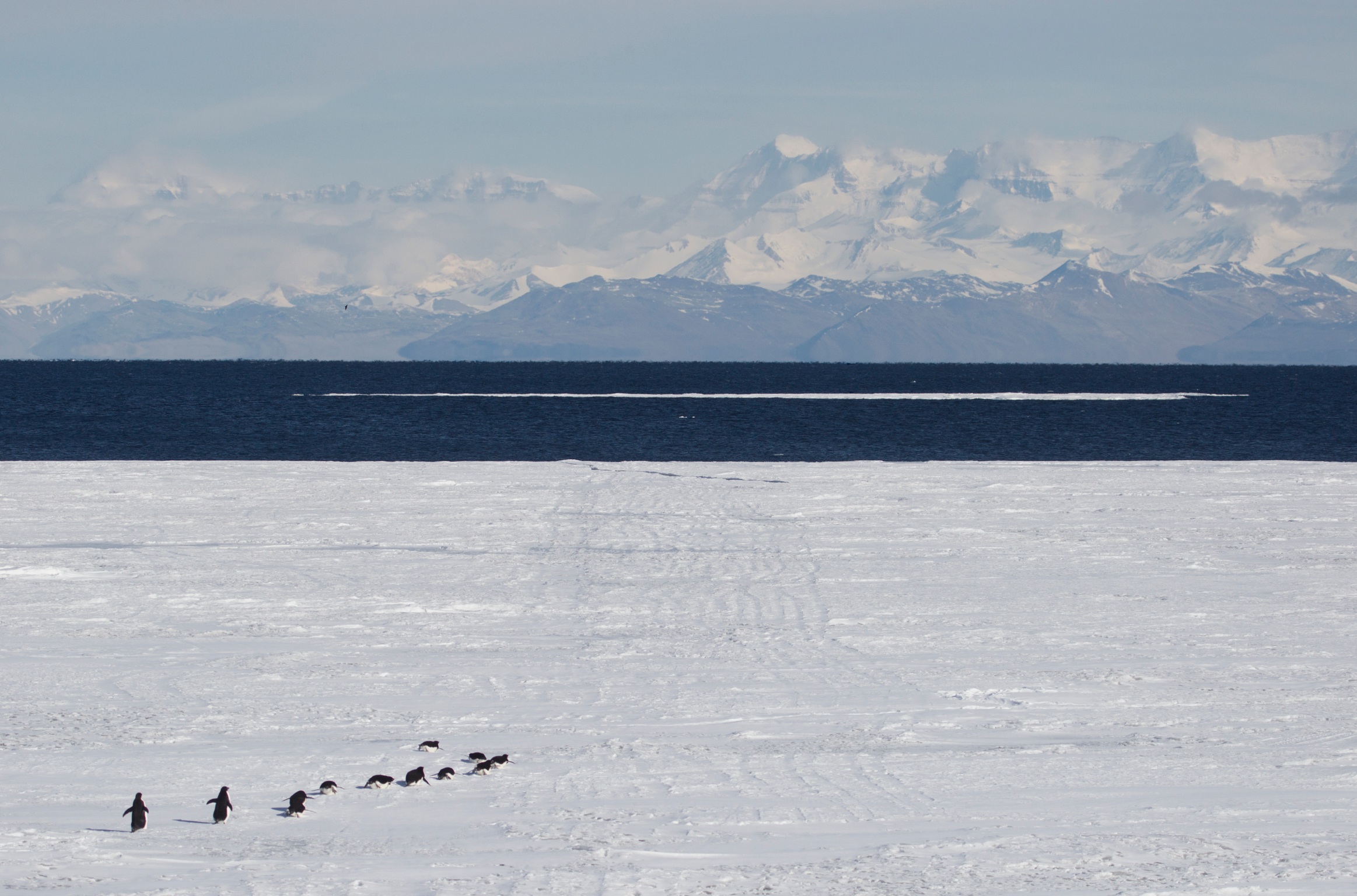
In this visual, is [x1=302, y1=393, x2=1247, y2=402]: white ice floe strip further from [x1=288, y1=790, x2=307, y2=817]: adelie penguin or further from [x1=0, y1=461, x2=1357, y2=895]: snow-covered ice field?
[x1=288, y1=790, x2=307, y2=817]: adelie penguin

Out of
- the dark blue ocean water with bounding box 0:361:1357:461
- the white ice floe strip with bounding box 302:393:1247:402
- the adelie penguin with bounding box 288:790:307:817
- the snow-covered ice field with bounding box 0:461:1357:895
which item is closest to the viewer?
the snow-covered ice field with bounding box 0:461:1357:895

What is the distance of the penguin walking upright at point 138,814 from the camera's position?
6738 mm

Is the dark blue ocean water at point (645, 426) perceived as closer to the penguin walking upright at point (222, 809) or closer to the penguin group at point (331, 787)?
the penguin group at point (331, 787)

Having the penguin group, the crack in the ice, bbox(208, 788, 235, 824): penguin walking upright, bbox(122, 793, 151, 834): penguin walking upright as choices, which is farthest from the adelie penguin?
the crack in the ice

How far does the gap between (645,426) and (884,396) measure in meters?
48.7

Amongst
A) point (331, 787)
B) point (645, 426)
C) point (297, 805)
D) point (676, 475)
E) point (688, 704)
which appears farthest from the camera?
point (645, 426)

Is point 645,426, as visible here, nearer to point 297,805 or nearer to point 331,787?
point 331,787

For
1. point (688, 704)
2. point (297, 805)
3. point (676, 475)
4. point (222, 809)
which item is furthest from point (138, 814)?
point (676, 475)

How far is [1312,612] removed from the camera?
12805 millimetres

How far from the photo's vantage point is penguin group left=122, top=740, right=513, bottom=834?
22.3 ft

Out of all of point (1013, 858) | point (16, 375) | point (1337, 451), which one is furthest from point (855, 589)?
point (16, 375)

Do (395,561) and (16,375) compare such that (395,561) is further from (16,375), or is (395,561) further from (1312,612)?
(16,375)

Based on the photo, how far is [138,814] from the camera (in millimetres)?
6754

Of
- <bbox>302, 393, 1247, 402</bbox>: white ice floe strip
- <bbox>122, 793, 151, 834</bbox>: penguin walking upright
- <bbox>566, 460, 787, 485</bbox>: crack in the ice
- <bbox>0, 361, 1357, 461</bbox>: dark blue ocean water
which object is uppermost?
<bbox>302, 393, 1247, 402</bbox>: white ice floe strip
